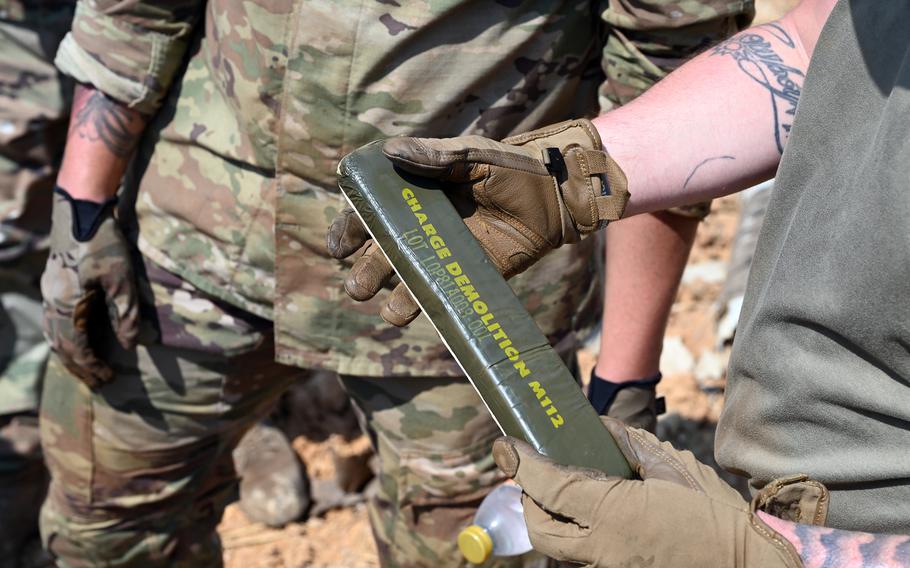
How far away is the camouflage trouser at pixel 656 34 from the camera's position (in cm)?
171

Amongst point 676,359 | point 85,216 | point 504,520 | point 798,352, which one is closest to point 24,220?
point 85,216

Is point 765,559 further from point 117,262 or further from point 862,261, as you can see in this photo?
point 117,262

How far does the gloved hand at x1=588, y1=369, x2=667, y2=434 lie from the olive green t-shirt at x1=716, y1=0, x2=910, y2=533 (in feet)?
2.76

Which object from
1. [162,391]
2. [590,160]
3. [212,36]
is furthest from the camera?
[162,391]

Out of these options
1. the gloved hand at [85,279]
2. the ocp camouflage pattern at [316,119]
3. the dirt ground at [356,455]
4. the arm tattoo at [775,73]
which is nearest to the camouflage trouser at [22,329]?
the dirt ground at [356,455]

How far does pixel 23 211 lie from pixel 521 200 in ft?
7.24

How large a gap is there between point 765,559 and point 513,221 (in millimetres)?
587

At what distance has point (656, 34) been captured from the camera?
1761 mm

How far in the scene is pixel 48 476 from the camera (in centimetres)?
322

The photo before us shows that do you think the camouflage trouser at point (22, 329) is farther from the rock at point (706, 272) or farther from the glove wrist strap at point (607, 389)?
the rock at point (706, 272)

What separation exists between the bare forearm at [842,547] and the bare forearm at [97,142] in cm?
151

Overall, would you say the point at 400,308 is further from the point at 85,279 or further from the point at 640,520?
the point at 85,279

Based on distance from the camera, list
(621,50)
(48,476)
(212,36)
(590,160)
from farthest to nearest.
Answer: (48,476) < (212,36) < (621,50) < (590,160)

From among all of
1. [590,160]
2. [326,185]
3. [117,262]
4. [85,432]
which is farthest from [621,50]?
[85,432]
